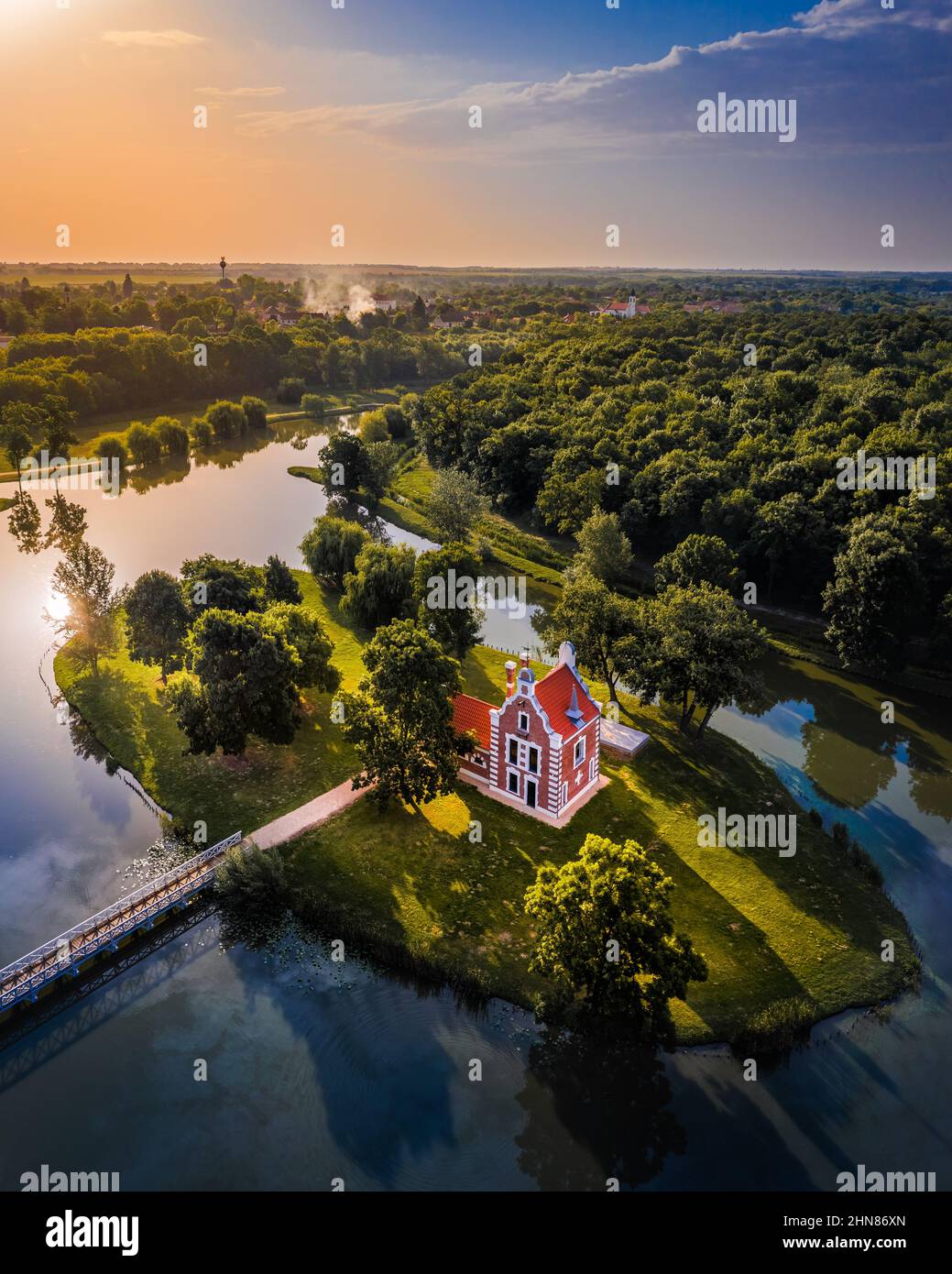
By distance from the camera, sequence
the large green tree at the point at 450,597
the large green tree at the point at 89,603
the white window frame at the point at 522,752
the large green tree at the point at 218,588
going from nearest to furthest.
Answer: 1. the white window frame at the point at 522,752
2. the large green tree at the point at 218,588
3. the large green tree at the point at 450,597
4. the large green tree at the point at 89,603

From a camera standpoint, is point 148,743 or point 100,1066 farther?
point 148,743

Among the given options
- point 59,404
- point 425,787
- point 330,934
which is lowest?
point 330,934

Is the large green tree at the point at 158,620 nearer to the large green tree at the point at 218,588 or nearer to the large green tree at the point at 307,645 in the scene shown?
the large green tree at the point at 218,588

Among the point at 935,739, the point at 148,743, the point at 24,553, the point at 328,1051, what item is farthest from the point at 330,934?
the point at 24,553

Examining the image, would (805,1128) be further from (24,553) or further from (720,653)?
(24,553)

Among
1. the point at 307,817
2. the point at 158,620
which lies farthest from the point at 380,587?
the point at 307,817

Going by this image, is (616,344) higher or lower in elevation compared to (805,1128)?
higher

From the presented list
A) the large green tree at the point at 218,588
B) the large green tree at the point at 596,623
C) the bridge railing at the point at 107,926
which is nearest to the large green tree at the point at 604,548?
the large green tree at the point at 596,623
